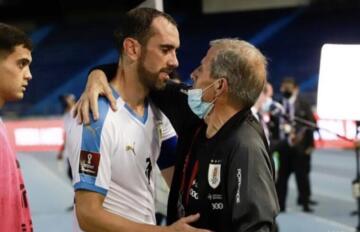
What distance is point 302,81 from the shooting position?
17.7m

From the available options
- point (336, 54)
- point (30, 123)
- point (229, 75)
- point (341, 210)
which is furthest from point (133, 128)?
point (30, 123)

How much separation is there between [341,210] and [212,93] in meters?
5.57

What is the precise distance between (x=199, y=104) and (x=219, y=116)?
0.13 meters

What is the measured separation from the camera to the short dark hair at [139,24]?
2.08 m

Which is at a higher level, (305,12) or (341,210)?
(305,12)

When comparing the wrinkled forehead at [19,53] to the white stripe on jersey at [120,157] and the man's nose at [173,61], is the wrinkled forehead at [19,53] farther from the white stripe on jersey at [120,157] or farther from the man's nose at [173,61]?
the man's nose at [173,61]

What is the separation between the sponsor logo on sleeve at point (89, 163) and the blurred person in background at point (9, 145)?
0.23m

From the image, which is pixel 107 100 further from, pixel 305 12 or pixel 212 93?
pixel 305 12

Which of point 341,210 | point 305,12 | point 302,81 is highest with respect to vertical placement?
point 305,12

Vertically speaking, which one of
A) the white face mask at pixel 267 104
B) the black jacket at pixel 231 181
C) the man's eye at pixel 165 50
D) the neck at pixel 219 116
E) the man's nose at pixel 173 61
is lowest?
the white face mask at pixel 267 104

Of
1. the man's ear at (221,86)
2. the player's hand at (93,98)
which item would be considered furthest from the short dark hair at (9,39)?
the man's ear at (221,86)

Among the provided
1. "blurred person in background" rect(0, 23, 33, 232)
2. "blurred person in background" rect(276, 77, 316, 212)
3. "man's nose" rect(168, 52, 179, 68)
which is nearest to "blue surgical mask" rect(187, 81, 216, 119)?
"man's nose" rect(168, 52, 179, 68)

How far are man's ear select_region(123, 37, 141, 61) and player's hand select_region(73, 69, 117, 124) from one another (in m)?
0.14

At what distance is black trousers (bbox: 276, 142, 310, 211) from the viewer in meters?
7.24
